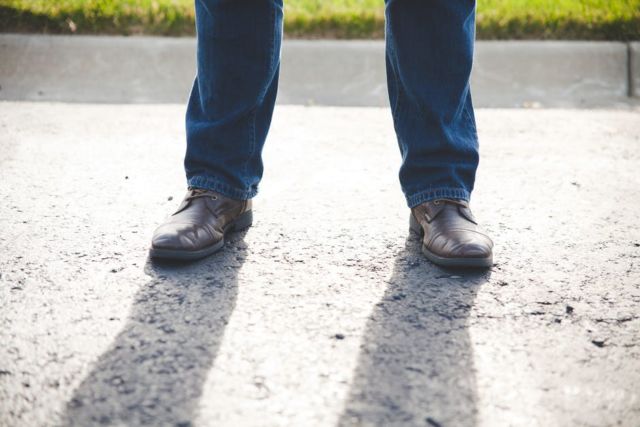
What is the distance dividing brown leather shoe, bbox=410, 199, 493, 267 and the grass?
2.65m

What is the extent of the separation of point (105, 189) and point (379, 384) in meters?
1.38

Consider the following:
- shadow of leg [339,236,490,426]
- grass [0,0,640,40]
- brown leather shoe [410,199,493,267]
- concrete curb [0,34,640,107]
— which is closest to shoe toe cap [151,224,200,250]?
shadow of leg [339,236,490,426]

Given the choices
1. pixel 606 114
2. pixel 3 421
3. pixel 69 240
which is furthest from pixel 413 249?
pixel 606 114

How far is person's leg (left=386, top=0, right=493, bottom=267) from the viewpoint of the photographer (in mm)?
1521

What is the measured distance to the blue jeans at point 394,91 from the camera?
5.05 feet

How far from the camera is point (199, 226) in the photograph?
1.53m

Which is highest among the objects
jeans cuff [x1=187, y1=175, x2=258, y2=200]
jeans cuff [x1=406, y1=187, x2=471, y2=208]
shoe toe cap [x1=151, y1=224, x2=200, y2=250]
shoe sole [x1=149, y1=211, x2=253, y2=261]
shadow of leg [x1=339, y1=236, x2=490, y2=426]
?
jeans cuff [x1=406, y1=187, x2=471, y2=208]

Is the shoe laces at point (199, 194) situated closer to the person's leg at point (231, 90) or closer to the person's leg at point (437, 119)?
the person's leg at point (231, 90)

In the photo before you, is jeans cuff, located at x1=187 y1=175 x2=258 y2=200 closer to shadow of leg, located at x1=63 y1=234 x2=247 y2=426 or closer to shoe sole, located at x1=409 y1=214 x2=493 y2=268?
shadow of leg, located at x1=63 y1=234 x2=247 y2=426

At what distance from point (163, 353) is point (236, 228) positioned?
26.2 inches

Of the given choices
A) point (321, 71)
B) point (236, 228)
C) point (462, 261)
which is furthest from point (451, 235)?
point (321, 71)

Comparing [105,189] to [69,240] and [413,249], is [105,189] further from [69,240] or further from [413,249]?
[413,249]

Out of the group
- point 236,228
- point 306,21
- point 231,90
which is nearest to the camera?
point 231,90

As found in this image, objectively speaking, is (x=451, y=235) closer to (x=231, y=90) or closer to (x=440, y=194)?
(x=440, y=194)
